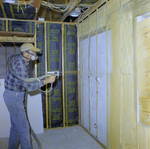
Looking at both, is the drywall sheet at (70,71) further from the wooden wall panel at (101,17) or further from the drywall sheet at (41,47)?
the wooden wall panel at (101,17)

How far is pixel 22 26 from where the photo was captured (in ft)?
11.7

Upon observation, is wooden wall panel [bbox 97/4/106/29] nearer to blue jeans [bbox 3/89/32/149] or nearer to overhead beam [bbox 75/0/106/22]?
overhead beam [bbox 75/0/106/22]

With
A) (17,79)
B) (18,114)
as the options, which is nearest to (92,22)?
(17,79)

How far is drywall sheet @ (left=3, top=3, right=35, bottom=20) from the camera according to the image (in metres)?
3.00

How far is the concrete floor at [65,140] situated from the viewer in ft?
9.29

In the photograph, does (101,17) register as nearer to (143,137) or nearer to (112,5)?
(112,5)

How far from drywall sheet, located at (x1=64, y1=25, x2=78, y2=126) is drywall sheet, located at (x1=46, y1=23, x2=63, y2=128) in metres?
0.15

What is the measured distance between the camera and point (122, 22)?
2111 millimetres

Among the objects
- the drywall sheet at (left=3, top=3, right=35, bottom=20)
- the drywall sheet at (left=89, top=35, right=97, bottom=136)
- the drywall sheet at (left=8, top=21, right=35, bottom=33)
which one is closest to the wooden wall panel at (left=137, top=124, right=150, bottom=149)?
the drywall sheet at (left=89, top=35, right=97, bottom=136)

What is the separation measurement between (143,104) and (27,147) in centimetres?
169

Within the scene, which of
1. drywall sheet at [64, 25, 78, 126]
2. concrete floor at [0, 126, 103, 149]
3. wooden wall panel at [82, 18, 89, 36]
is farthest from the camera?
drywall sheet at [64, 25, 78, 126]

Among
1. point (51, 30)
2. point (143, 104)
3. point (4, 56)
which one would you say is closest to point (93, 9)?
point (51, 30)

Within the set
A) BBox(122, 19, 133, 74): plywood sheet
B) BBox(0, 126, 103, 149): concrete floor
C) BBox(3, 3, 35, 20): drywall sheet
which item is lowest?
BBox(0, 126, 103, 149): concrete floor

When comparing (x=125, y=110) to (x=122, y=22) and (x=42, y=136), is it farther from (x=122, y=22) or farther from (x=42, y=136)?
(x=42, y=136)
